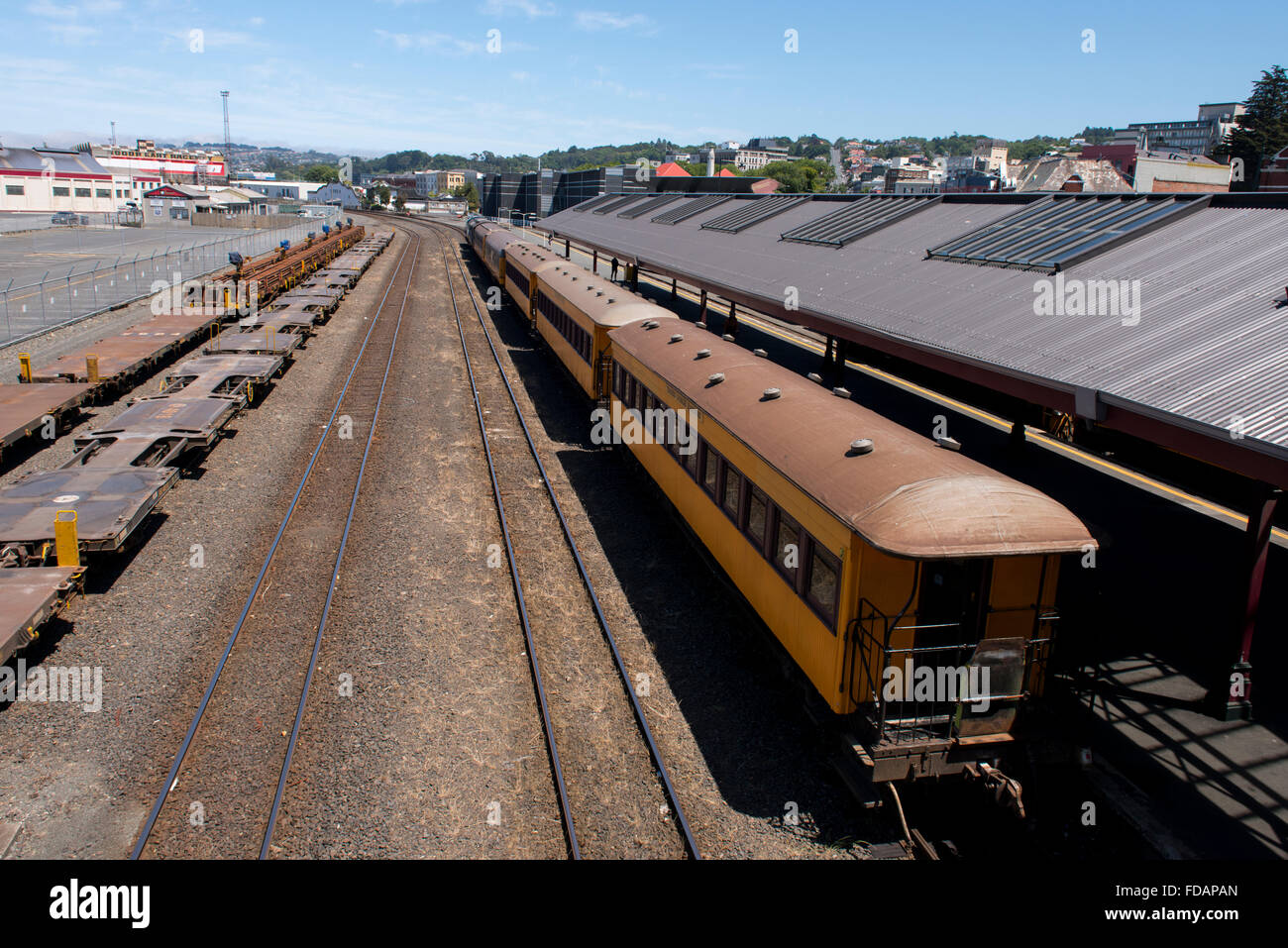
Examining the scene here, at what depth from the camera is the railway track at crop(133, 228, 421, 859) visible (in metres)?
7.57

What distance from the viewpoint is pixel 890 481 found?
776cm

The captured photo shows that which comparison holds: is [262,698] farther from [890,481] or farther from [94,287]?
[94,287]

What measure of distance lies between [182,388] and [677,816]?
17.0 m

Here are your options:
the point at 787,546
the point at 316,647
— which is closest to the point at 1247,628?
the point at 787,546

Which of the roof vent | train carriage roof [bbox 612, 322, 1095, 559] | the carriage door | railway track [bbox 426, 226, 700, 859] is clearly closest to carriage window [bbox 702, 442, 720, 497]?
train carriage roof [bbox 612, 322, 1095, 559]

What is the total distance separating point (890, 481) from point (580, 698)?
4546 millimetres

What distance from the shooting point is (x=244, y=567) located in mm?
12953

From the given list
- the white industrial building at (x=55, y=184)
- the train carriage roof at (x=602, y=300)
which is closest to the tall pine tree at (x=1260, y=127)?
the train carriage roof at (x=602, y=300)

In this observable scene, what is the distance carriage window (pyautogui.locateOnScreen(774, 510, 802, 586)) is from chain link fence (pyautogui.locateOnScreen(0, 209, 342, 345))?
93.4 feet

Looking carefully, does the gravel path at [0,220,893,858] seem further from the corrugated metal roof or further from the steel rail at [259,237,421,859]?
the corrugated metal roof

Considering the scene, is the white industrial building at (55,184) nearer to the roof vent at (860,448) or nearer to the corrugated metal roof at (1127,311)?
the corrugated metal roof at (1127,311)

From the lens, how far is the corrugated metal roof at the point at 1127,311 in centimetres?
844
